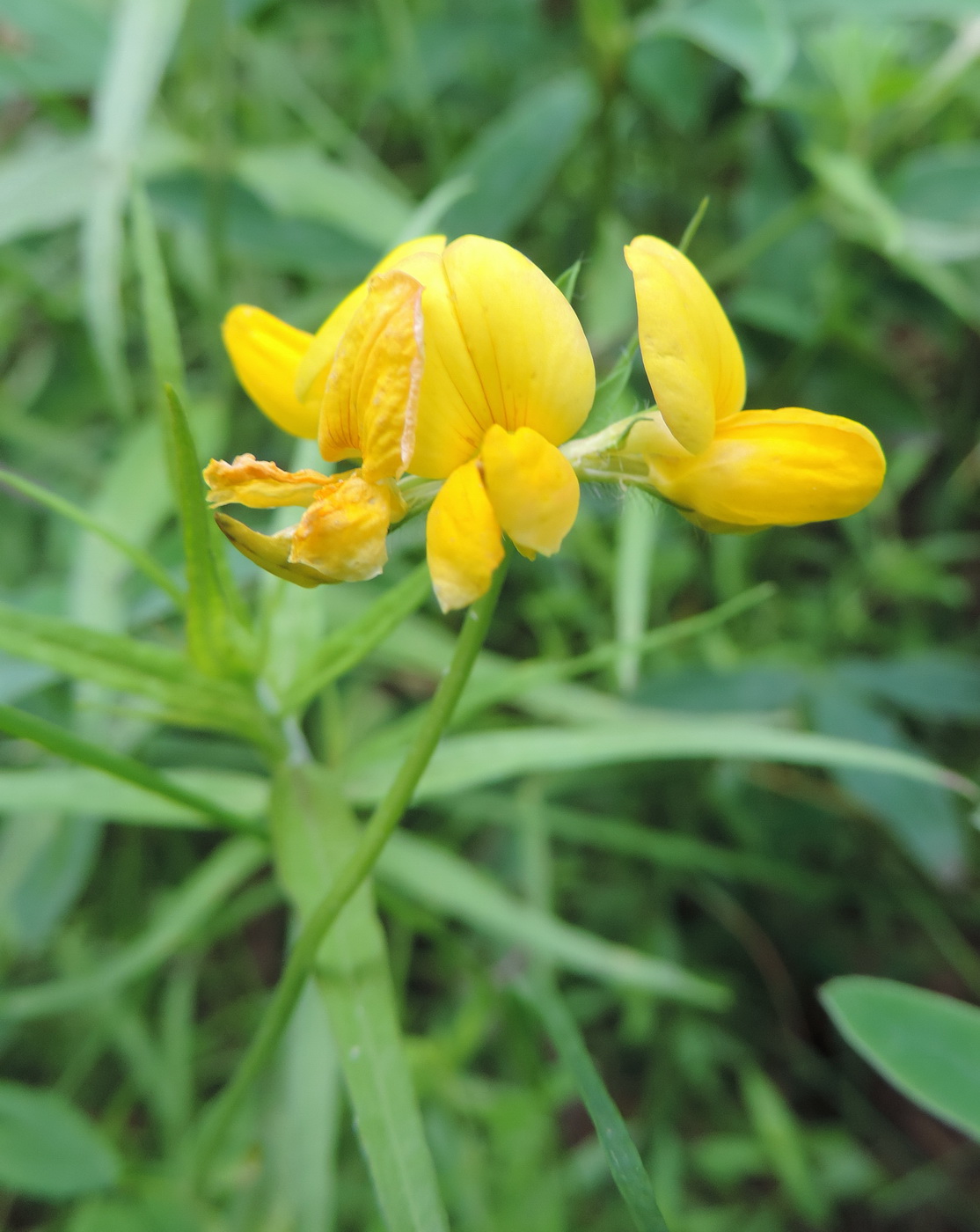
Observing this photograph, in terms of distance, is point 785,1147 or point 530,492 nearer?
point 530,492

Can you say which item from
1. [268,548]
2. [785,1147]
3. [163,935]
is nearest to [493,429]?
[268,548]

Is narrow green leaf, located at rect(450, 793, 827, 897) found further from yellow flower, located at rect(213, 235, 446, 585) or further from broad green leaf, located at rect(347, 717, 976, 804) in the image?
yellow flower, located at rect(213, 235, 446, 585)

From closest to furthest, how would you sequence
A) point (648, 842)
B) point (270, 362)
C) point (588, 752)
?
point (270, 362) < point (588, 752) < point (648, 842)

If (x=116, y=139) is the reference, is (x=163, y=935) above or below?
below

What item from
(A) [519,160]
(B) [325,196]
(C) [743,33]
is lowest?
(B) [325,196]

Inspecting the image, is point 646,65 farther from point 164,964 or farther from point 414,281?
point 164,964

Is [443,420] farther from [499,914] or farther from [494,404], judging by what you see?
[499,914]
